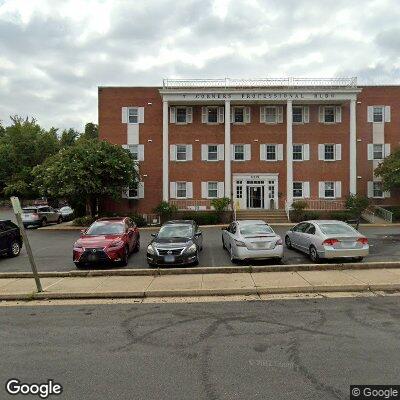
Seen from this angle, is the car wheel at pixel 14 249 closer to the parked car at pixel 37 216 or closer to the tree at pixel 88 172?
the tree at pixel 88 172

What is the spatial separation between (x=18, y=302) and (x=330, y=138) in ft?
96.1

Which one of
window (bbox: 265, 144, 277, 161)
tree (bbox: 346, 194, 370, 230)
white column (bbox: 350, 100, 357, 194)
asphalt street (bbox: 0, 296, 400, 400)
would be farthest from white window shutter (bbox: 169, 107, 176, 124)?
asphalt street (bbox: 0, 296, 400, 400)

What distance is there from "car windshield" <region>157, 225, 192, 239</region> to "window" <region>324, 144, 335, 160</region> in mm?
21805

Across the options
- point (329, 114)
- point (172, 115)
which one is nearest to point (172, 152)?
point (172, 115)

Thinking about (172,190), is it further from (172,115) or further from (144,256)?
(144,256)

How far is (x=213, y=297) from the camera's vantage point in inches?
379

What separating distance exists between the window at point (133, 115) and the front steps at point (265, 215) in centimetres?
1141

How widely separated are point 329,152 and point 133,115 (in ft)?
54.3

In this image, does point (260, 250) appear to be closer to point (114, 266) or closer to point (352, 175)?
point (114, 266)

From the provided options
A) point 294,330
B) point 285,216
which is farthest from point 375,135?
point 294,330

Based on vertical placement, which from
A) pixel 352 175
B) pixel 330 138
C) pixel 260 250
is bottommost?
pixel 260 250

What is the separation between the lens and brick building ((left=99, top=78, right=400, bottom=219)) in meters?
33.3

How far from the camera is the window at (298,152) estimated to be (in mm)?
33572

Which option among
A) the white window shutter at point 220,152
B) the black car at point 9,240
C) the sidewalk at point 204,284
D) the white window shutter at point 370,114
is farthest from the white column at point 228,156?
the sidewalk at point 204,284
